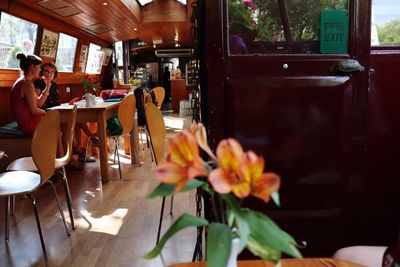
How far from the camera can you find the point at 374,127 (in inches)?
69.2

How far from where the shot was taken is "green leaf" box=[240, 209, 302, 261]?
55 centimetres

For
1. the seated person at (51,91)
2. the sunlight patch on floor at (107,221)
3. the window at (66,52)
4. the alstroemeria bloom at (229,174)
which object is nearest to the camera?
the alstroemeria bloom at (229,174)

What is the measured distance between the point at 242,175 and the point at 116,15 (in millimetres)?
6781

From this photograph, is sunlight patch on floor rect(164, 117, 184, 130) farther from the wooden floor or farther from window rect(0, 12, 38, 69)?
the wooden floor

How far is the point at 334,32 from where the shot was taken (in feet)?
5.24

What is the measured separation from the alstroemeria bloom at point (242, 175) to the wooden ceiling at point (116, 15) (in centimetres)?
453

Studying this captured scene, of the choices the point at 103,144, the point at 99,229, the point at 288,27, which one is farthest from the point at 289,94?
the point at 103,144

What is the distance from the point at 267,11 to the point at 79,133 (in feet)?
13.4

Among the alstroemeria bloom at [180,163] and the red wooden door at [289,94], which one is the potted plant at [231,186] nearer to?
the alstroemeria bloom at [180,163]

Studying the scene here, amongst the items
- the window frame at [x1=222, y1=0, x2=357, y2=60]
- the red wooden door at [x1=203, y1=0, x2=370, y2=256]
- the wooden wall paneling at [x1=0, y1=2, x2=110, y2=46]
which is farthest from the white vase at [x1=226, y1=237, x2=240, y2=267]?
the wooden wall paneling at [x1=0, y1=2, x2=110, y2=46]

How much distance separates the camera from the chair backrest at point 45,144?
222 cm

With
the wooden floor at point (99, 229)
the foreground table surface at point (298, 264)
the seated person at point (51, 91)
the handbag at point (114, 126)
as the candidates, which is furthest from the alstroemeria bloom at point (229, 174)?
the seated person at point (51, 91)

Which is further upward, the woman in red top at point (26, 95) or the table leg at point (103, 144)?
the woman in red top at point (26, 95)

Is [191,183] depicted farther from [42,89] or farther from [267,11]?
[42,89]
